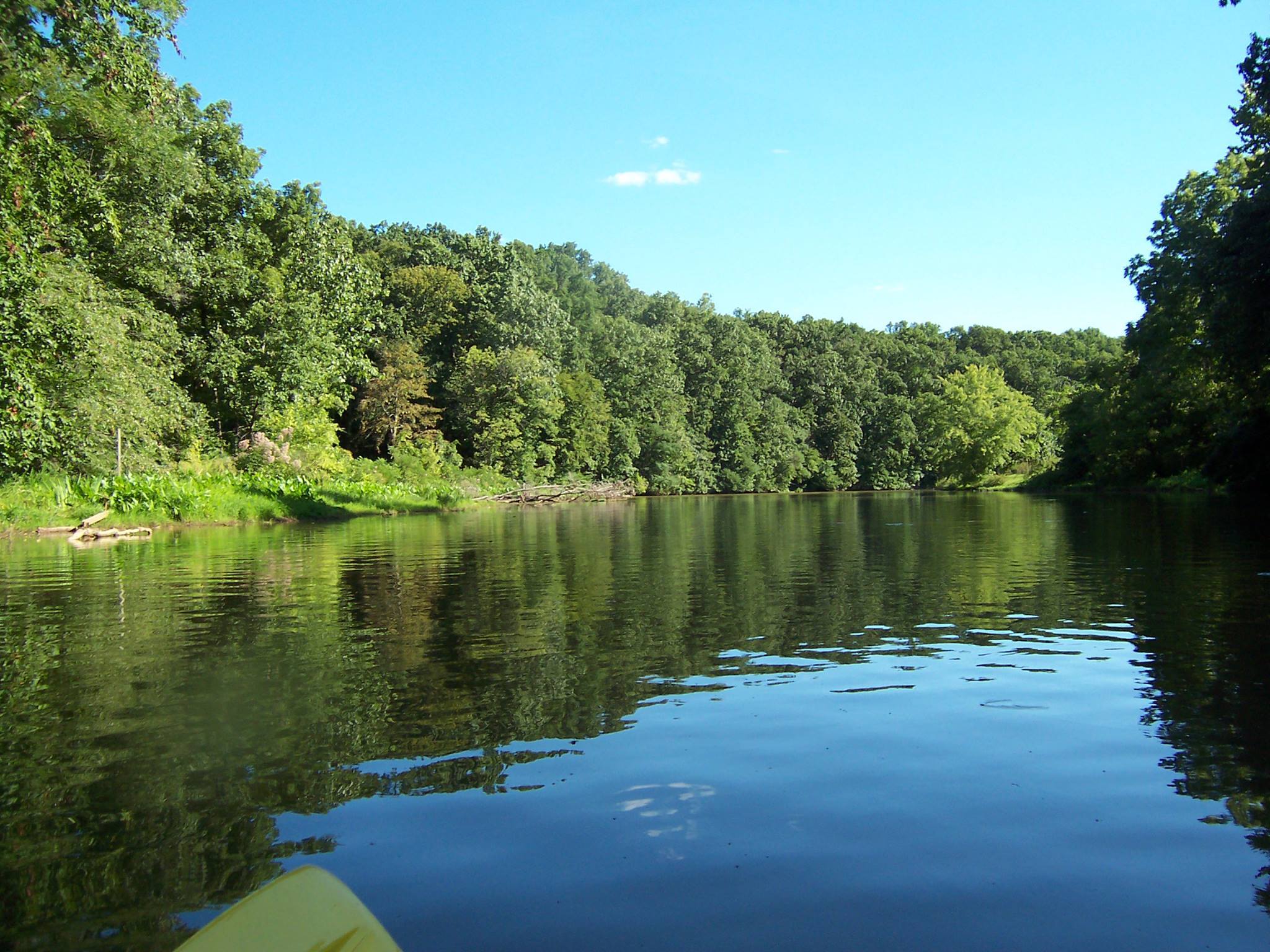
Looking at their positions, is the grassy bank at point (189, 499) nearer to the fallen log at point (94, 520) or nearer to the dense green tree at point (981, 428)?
the fallen log at point (94, 520)

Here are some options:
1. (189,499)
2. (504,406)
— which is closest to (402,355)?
(504,406)

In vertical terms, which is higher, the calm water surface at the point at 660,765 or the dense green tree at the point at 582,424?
the dense green tree at the point at 582,424

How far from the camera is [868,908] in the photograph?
10.2ft

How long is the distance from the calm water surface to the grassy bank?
13347 mm

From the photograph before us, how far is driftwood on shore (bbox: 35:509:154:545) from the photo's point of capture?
2011 cm

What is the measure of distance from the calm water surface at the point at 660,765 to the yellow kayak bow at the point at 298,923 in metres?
0.66

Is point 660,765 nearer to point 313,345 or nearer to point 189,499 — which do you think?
point 189,499

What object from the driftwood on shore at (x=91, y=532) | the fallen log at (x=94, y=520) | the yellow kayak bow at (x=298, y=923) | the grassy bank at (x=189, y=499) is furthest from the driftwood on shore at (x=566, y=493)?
the yellow kayak bow at (x=298, y=923)

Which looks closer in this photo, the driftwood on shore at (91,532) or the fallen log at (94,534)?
the fallen log at (94,534)

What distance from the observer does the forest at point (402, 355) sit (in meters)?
21.5

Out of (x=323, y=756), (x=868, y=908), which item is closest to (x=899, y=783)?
(x=868, y=908)

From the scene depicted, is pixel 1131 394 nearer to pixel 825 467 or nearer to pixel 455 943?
pixel 825 467

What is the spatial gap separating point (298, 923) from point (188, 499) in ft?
85.6

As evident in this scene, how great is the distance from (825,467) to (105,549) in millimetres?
66634
